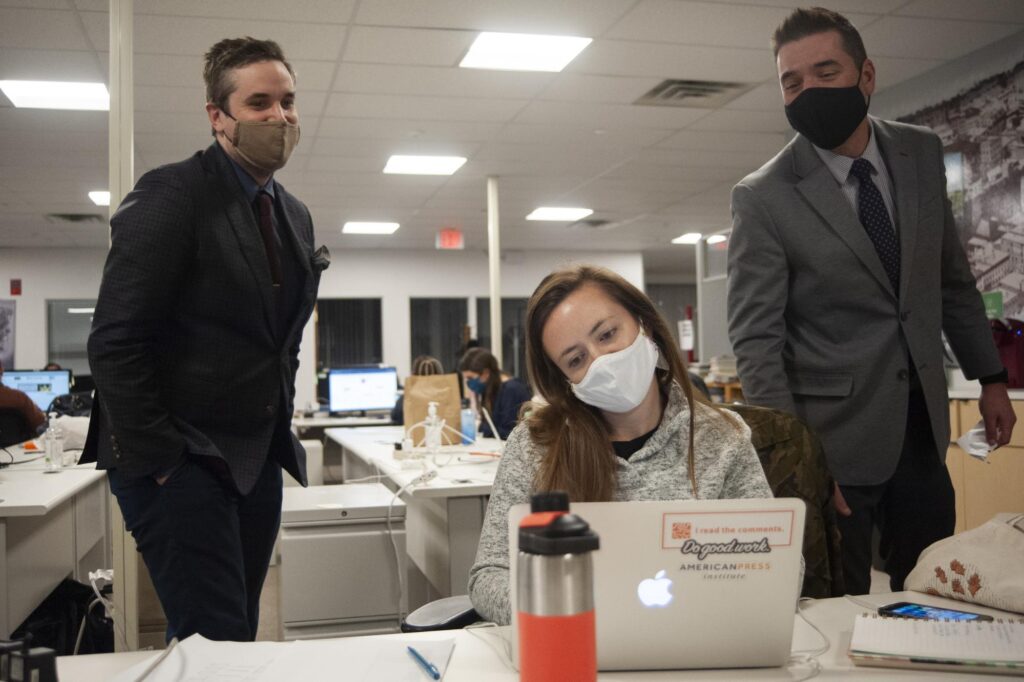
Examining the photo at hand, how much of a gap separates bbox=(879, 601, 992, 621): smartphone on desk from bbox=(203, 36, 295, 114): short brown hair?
1.50 meters

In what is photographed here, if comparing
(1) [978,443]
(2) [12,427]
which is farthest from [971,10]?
(2) [12,427]

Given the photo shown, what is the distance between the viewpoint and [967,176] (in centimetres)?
486

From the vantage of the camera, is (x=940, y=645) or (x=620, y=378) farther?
(x=620, y=378)

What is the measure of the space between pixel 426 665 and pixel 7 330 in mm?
12127

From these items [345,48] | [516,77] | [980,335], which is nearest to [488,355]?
[516,77]

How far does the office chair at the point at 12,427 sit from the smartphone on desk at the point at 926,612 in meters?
3.64

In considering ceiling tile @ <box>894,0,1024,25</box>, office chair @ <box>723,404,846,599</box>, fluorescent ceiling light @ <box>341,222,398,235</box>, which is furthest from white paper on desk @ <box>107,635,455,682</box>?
fluorescent ceiling light @ <box>341,222,398,235</box>

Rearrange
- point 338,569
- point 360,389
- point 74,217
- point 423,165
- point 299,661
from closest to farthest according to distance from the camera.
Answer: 1. point 299,661
2. point 338,569
3. point 423,165
4. point 360,389
5. point 74,217

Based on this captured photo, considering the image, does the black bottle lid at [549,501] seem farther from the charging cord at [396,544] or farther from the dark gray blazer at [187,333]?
the charging cord at [396,544]

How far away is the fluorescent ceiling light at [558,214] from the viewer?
32.5 ft

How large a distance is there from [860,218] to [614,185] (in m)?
6.72

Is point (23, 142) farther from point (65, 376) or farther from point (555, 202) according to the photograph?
point (555, 202)

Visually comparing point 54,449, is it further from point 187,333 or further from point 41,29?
point 187,333

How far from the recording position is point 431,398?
4.44 meters
